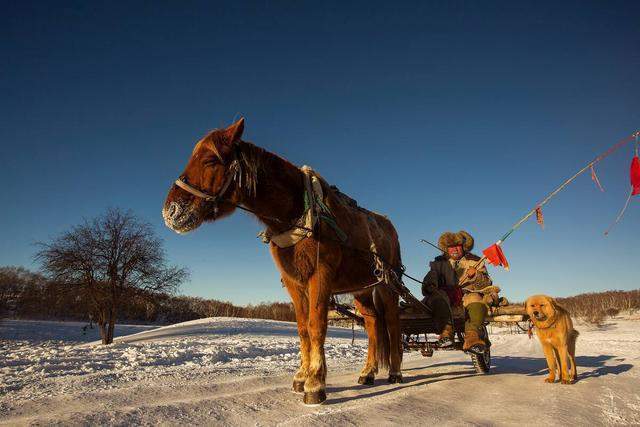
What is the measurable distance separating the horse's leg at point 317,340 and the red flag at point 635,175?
4252mm

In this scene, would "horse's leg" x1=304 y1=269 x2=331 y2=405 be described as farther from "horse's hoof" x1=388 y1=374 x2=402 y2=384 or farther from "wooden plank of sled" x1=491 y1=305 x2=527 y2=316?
"wooden plank of sled" x1=491 y1=305 x2=527 y2=316

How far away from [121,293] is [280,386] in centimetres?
1769

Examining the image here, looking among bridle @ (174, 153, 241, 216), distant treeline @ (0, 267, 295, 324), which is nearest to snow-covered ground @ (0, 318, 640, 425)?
bridle @ (174, 153, 241, 216)

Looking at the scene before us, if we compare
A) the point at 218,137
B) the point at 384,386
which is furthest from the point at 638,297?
the point at 218,137

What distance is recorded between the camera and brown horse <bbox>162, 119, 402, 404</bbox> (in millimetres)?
3025

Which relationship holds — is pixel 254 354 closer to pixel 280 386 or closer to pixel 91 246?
pixel 280 386

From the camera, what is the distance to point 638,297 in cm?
3584

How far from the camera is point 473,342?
4.57 m

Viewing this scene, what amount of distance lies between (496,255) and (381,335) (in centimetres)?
237

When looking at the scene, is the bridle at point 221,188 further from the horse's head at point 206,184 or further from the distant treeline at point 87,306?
the distant treeline at point 87,306

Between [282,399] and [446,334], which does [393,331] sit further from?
[282,399]

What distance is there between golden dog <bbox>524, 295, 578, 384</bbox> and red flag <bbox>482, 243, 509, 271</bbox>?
2.80 ft

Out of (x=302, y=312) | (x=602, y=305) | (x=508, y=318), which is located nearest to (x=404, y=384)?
(x=302, y=312)

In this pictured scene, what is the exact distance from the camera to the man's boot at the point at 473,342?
4.57 m
